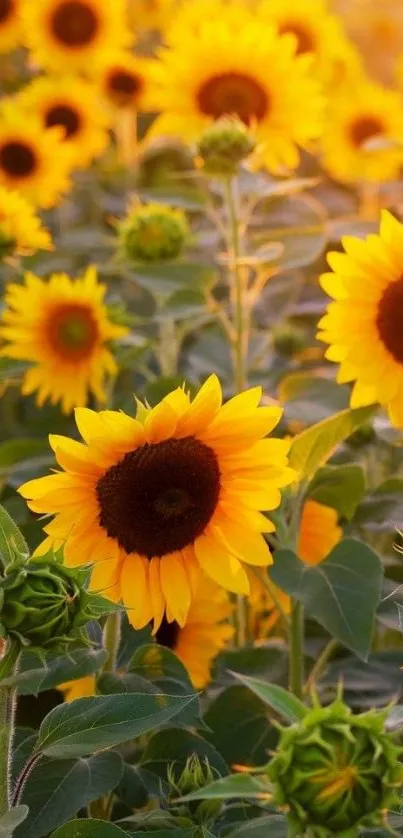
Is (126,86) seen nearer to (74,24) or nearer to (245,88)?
(74,24)

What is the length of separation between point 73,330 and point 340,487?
543 mm

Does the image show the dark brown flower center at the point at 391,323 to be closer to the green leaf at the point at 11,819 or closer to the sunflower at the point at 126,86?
the green leaf at the point at 11,819

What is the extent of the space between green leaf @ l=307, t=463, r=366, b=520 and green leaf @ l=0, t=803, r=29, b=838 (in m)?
0.55

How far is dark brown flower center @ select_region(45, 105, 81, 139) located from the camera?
7.80 ft

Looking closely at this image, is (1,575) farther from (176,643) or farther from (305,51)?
(305,51)

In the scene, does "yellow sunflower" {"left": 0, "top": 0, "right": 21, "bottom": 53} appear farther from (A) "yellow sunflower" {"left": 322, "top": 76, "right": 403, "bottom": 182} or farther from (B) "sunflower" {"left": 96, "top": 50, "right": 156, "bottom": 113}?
(A) "yellow sunflower" {"left": 322, "top": 76, "right": 403, "bottom": 182}

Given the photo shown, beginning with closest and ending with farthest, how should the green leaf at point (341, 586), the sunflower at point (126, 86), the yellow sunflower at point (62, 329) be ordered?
the green leaf at point (341, 586), the yellow sunflower at point (62, 329), the sunflower at point (126, 86)

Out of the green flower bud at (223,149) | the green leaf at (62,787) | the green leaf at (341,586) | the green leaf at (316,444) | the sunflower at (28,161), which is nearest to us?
the green leaf at (62,787)

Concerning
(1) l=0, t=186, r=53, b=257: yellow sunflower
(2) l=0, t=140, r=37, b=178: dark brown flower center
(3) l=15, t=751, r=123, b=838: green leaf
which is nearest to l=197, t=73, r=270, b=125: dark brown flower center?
(1) l=0, t=186, r=53, b=257: yellow sunflower

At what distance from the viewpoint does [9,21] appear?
2.58 meters

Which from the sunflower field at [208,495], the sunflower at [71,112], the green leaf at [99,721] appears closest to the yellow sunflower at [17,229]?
the sunflower field at [208,495]

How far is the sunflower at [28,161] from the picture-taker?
215 centimetres

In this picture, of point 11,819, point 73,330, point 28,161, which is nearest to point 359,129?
point 28,161

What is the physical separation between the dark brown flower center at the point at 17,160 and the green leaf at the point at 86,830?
157 centimetres
